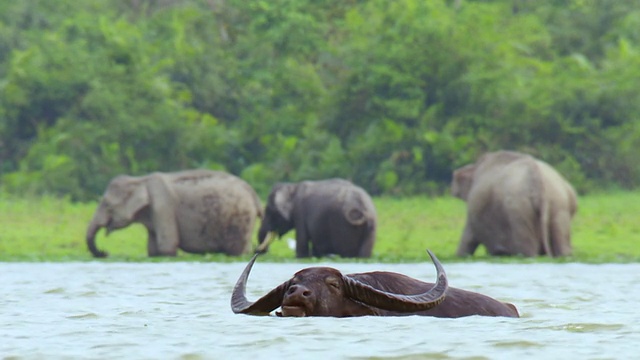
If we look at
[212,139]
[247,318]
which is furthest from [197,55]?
[247,318]

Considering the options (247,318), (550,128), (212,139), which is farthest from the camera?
(212,139)

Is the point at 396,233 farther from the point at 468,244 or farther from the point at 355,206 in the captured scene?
the point at 355,206

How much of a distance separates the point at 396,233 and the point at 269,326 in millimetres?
11445

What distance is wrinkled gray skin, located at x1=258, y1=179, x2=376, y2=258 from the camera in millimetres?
17062

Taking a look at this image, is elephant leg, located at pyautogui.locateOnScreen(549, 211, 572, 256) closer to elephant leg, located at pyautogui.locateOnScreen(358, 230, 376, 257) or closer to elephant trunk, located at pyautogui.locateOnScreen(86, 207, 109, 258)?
elephant leg, located at pyautogui.locateOnScreen(358, 230, 376, 257)

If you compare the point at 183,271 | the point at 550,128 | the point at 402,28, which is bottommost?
the point at 183,271

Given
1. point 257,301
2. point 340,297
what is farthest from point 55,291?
point 340,297

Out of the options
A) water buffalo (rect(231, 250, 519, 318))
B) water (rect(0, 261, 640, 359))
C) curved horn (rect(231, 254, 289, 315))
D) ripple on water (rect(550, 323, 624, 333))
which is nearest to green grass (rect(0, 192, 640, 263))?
water (rect(0, 261, 640, 359))

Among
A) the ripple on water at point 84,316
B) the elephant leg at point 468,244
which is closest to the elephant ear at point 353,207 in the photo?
the elephant leg at point 468,244

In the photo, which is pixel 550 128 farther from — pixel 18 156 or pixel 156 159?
pixel 18 156

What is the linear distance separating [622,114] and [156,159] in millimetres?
7663

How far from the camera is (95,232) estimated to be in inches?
693

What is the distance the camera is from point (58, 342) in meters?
7.71

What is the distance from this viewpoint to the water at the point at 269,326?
723 cm
